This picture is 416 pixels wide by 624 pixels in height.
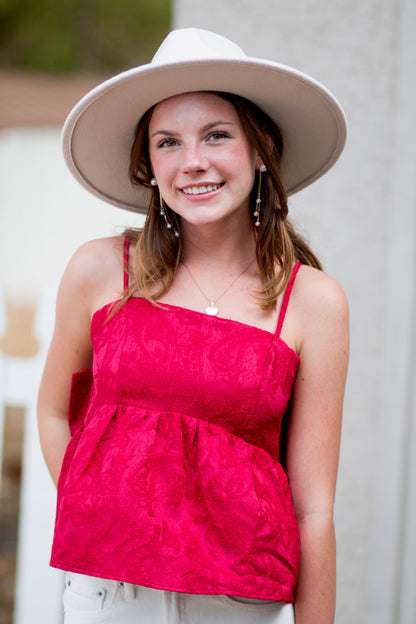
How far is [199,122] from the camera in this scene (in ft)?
5.78

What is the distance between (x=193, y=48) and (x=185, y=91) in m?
0.10

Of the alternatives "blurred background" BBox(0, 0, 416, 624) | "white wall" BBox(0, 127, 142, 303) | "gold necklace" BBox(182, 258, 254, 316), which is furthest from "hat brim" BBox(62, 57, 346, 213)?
"white wall" BBox(0, 127, 142, 303)

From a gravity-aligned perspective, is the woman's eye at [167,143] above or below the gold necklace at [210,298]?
above

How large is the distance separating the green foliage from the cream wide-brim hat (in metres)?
11.6

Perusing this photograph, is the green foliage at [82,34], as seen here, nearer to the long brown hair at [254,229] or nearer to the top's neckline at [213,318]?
the long brown hair at [254,229]

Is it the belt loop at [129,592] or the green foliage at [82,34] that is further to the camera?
the green foliage at [82,34]

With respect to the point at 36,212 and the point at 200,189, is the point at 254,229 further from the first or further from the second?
the point at 36,212

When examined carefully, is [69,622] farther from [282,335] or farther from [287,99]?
[287,99]

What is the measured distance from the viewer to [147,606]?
1.65 meters

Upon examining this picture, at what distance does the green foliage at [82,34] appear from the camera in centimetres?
1293

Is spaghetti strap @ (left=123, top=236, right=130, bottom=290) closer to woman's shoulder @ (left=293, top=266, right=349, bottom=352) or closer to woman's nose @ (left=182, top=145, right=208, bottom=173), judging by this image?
woman's nose @ (left=182, top=145, right=208, bottom=173)

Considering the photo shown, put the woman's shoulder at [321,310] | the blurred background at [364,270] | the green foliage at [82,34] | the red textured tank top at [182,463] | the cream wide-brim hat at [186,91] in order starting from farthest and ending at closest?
the green foliage at [82,34] < the blurred background at [364,270] < the woman's shoulder at [321,310] < the cream wide-brim hat at [186,91] < the red textured tank top at [182,463]

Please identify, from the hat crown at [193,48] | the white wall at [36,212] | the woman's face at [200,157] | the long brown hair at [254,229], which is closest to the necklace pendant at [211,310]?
the long brown hair at [254,229]

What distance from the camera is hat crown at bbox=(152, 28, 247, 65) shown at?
1.71 meters
